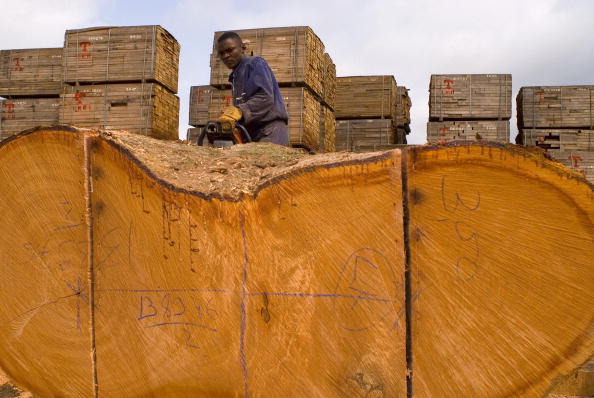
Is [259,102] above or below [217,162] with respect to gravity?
above

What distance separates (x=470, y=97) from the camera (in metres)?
8.23

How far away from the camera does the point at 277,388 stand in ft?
5.28

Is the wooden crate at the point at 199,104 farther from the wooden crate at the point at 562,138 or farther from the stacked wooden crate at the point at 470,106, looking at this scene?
the wooden crate at the point at 562,138

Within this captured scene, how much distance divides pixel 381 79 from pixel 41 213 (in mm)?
7292

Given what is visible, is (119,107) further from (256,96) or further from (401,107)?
(401,107)

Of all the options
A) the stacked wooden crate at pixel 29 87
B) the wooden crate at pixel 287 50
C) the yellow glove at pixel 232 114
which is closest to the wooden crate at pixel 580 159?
the wooden crate at pixel 287 50

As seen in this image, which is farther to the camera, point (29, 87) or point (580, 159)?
point (29, 87)

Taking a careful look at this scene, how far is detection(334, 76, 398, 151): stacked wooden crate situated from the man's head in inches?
196

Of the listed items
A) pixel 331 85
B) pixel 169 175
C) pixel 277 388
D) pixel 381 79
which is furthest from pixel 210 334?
pixel 381 79

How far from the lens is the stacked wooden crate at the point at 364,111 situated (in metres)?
8.42

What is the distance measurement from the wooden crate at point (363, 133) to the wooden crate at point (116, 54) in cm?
303

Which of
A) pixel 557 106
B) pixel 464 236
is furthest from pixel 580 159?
pixel 464 236

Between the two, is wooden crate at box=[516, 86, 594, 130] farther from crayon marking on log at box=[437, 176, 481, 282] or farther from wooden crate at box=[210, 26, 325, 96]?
crayon marking on log at box=[437, 176, 481, 282]

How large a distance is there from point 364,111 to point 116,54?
3923 millimetres
